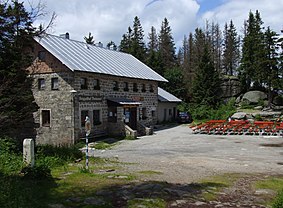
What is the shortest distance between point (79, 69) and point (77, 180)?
50.5ft

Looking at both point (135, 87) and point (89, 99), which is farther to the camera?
point (135, 87)

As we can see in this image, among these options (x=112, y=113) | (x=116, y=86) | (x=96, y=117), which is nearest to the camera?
(x=96, y=117)

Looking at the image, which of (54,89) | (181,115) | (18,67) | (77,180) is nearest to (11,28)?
(18,67)

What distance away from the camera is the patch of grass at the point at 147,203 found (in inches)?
257

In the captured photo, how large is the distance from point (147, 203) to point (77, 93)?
712 inches

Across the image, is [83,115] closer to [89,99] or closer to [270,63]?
[89,99]

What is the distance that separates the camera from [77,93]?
2380 centimetres

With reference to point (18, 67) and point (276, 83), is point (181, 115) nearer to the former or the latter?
point (276, 83)

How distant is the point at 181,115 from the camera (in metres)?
39.7

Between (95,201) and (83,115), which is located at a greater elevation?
(83,115)

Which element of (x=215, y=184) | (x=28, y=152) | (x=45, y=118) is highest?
(x=45, y=118)

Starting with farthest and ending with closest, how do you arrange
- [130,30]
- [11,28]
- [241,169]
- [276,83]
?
[130,30] < [276,83] < [241,169] < [11,28]

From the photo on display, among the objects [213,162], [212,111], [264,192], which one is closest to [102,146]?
[213,162]

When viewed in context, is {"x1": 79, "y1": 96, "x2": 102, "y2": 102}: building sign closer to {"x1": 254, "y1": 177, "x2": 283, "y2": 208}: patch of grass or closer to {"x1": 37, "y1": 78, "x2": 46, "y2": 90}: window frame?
{"x1": 37, "y1": 78, "x2": 46, "y2": 90}: window frame
